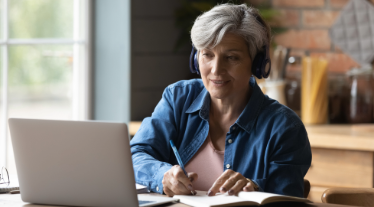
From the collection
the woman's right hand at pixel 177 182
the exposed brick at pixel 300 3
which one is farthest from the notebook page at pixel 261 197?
the exposed brick at pixel 300 3

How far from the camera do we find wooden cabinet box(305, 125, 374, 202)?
232 cm

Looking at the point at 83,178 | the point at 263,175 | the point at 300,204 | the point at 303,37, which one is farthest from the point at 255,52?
the point at 303,37

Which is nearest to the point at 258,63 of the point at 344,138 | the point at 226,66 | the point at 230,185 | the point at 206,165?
the point at 226,66

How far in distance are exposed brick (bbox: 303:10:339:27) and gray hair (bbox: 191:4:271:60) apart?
1373mm

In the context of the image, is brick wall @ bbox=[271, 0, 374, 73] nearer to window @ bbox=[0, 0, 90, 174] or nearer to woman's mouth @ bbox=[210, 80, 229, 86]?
window @ bbox=[0, 0, 90, 174]

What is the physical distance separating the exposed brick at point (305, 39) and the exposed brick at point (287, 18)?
48 mm

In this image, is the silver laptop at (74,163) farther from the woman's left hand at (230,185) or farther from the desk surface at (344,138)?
the desk surface at (344,138)

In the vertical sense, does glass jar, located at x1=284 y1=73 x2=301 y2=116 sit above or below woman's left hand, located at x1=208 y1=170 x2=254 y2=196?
above

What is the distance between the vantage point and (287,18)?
2957 mm

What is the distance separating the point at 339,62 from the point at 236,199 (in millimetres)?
1911

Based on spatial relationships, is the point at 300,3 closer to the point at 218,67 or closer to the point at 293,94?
the point at 293,94

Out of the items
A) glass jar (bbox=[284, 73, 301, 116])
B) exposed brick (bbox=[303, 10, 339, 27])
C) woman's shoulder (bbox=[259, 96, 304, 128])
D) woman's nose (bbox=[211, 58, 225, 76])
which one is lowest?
woman's shoulder (bbox=[259, 96, 304, 128])

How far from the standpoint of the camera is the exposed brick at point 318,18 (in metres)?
2.90

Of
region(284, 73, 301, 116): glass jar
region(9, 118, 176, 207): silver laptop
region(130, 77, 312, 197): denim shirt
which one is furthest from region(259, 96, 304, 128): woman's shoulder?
region(284, 73, 301, 116): glass jar
